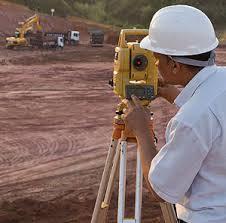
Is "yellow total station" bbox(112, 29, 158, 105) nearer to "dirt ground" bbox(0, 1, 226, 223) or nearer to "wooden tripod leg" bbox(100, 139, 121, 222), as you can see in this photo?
"wooden tripod leg" bbox(100, 139, 121, 222)

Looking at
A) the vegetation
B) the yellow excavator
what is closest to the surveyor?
the yellow excavator

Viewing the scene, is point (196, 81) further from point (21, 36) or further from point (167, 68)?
point (21, 36)

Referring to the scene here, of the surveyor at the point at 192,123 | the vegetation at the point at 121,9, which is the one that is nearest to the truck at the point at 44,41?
the vegetation at the point at 121,9

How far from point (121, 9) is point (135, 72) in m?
32.2

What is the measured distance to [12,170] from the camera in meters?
6.08

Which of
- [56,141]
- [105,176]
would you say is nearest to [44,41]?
[56,141]

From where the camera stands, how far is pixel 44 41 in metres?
19.9

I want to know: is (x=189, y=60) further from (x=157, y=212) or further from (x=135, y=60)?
(x=157, y=212)

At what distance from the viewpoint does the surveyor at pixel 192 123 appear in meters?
1.66

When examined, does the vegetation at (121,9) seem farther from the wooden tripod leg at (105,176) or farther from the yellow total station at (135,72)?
the yellow total station at (135,72)

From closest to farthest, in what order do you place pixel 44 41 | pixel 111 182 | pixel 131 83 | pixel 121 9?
pixel 131 83
pixel 111 182
pixel 44 41
pixel 121 9

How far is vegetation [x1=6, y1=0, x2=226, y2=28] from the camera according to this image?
30.9m

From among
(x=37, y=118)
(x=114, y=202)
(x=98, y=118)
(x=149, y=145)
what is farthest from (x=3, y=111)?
(x=149, y=145)

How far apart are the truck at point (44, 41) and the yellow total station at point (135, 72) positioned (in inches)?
692
